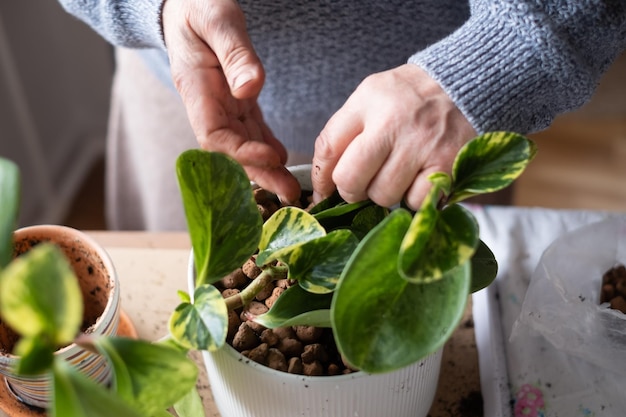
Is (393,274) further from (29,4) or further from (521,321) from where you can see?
(29,4)

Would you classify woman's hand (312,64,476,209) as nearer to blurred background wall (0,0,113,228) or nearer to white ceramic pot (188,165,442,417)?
white ceramic pot (188,165,442,417)

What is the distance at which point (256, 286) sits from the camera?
0.41 meters

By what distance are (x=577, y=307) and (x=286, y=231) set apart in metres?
0.25

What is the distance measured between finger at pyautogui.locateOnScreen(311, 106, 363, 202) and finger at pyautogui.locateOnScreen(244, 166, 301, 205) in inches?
1.1

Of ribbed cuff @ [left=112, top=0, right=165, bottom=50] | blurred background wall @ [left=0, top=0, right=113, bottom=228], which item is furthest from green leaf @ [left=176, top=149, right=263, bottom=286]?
blurred background wall @ [left=0, top=0, right=113, bottom=228]

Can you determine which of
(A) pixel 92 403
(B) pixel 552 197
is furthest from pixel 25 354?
(B) pixel 552 197

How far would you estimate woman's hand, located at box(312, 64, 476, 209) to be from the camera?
0.43m

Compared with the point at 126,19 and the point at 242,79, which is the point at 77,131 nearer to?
the point at 126,19

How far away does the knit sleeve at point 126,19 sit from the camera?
1.83ft

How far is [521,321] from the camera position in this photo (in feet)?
1.72

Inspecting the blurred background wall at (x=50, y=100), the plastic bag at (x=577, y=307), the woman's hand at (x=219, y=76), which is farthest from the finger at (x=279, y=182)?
the blurred background wall at (x=50, y=100)

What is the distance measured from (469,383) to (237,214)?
268 millimetres

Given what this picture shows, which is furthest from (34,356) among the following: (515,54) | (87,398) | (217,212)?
(515,54)

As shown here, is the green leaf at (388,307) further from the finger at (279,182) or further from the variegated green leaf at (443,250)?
the finger at (279,182)
